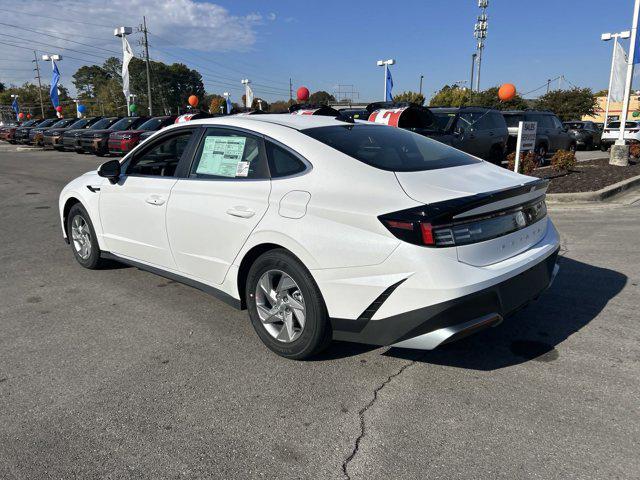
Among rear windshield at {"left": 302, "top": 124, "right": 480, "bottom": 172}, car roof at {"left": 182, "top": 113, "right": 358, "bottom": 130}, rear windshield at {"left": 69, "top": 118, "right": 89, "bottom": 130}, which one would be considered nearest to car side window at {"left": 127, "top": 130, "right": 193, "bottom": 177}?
car roof at {"left": 182, "top": 113, "right": 358, "bottom": 130}

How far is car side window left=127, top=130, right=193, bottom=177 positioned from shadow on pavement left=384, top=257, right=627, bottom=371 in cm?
258

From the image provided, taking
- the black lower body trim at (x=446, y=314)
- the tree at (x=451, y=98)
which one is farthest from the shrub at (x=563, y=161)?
the tree at (x=451, y=98)

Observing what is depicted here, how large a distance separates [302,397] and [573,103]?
50.9 m

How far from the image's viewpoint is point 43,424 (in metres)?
2.67

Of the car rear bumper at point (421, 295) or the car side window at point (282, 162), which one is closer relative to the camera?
the car rear bumper at point (421, 295)

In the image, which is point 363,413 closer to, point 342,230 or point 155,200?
point 342,230

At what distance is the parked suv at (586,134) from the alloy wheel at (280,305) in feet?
76.6

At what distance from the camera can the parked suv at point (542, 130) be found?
14.3 meters

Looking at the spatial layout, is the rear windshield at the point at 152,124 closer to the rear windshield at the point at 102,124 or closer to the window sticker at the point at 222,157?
the rear windshield at the point at 102,124

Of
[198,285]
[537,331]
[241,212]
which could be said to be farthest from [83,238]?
[537,331]

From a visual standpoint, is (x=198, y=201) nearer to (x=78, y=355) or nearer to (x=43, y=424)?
(x=78, y=355)

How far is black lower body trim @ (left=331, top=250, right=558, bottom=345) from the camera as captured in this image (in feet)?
8.71

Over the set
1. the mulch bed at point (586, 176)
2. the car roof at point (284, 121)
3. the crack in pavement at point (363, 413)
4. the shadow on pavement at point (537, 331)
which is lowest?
the crack in pavement at point (363, 413)

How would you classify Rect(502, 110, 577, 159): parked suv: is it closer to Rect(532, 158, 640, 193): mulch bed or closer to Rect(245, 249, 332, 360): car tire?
Rect(532, 158, 640, 193): mulch bed
